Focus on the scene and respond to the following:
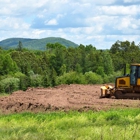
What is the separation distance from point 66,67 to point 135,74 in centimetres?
7461

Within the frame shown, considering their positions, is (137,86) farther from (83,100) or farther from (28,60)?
(28,60)

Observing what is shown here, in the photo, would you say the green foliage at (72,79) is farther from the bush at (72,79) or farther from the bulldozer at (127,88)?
the bulldozer at (127,88)

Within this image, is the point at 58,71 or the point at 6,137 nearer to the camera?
the point at 6,137

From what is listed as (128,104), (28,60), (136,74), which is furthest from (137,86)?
(28,60)

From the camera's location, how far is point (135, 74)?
80.5ft

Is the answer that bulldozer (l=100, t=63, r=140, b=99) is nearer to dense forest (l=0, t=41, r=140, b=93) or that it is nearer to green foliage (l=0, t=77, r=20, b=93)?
dense forest (l=0, t=41, r=140, b=93)

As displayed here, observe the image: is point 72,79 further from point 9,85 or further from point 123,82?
point 123,82

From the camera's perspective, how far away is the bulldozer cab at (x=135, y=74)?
2431 centimetres

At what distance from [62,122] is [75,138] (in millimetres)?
5455

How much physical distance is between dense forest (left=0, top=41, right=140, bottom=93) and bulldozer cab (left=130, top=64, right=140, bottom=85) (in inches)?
1529

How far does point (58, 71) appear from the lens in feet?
321

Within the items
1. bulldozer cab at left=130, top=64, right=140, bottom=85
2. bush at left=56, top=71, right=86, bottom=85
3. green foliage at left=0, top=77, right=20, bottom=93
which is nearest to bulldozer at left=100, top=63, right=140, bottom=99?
bulldozer cab at left=130, top=64, right=140, bottom=85

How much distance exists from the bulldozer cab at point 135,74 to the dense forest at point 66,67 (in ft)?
127

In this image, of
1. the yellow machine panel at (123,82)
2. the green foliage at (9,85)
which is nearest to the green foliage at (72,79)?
the green foliage at (9,85)
